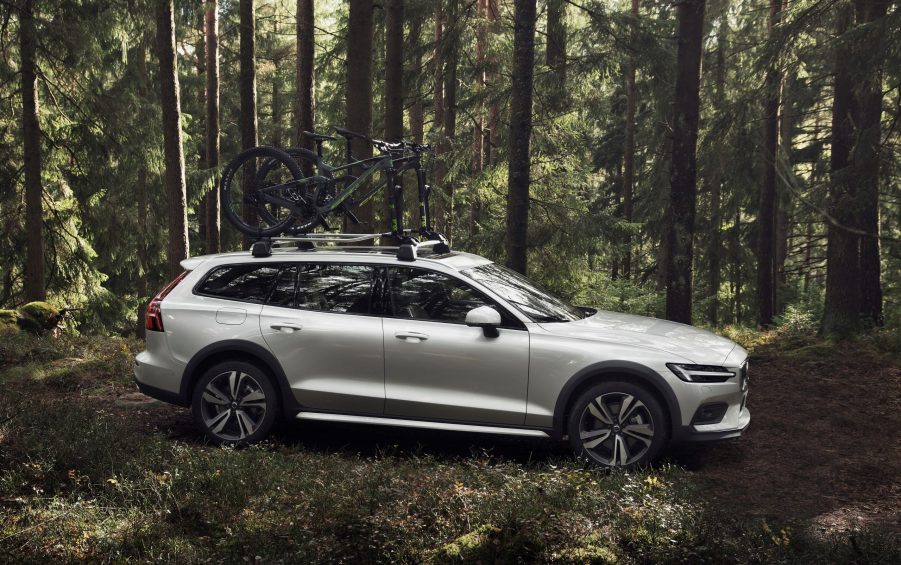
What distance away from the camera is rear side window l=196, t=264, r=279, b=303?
7707 mm

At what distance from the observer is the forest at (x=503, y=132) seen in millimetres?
12617

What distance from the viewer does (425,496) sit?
554cm

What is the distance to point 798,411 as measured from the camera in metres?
8.97

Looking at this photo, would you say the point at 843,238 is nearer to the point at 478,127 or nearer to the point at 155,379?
the point at 478,127

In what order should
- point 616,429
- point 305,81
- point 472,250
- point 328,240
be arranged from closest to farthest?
1. point 616,429
2. point 328,240
3. point 305,81
4. point 472,250

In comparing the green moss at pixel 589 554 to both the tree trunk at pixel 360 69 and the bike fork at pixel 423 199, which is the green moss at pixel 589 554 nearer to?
the bike fork at pixel 423 199

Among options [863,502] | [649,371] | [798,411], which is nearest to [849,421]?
[798,411]

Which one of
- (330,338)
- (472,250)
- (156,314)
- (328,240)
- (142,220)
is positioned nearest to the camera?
(330,338)

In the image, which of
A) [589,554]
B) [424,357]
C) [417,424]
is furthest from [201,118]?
[589,554]

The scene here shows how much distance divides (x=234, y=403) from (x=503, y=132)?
43.6 ft

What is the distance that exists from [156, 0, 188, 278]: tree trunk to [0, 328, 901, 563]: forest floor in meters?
6.14

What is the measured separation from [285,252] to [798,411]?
581cm

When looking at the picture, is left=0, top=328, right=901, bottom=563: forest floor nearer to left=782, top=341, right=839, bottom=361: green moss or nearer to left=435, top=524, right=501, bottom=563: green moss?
left=435, top=524, right=501, bottom=563: green moss

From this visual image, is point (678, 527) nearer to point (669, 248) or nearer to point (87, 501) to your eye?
point (87, 501)
